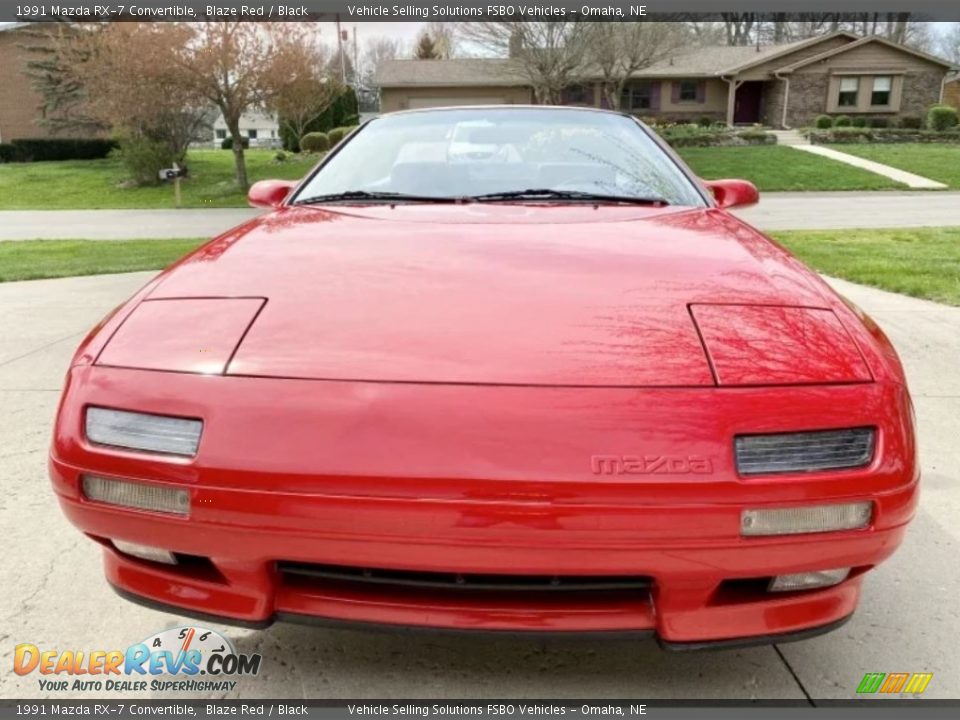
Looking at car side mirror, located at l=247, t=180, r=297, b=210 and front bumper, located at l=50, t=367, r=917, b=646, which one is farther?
car side mirror, located at l=247, t=180, r=297, b=210

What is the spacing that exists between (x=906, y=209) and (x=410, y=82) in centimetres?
2579

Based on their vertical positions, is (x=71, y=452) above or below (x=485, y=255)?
below

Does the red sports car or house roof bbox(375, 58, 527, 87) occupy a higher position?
house roof bbox(375, 58, 527, 87)

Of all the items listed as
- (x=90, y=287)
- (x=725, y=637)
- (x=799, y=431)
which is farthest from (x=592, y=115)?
(x=90, y=287)

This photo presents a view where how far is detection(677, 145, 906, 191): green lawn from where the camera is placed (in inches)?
807

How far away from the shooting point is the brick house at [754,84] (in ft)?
112

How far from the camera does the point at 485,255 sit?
1821 millimetres

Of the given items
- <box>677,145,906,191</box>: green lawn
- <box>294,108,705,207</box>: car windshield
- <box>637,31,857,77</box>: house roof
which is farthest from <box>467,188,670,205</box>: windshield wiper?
<box>637,31,857,77</box>: house roof

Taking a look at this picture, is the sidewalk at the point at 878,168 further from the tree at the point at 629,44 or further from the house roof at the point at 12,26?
the house roof at the point at 12,26

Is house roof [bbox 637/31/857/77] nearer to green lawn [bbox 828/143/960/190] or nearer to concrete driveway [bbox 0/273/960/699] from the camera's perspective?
green lawn [bbox 828/143/960/190]

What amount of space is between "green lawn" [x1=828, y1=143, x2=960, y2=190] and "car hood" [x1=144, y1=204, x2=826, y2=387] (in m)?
22.5

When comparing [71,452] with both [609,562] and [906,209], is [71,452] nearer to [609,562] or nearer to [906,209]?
[609,562]

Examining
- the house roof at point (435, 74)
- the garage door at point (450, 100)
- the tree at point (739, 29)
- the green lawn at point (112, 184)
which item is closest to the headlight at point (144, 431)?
the green lawn at point (112, 184)

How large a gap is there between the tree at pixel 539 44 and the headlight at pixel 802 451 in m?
26.1
